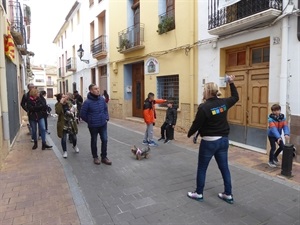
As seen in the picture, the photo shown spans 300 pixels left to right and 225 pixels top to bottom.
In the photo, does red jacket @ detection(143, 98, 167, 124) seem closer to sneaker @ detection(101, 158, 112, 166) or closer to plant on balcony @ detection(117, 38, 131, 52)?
sneaker @ detection(101, 158, 112, 166)

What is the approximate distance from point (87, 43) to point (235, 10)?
13246mm

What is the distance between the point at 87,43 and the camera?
17797 millimetres

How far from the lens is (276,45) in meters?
5.73

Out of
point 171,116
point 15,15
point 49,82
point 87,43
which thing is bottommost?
point 171,116

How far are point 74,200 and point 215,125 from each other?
230cm

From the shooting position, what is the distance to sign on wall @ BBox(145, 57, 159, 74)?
10.4 meters

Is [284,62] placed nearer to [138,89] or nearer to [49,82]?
[138,89]

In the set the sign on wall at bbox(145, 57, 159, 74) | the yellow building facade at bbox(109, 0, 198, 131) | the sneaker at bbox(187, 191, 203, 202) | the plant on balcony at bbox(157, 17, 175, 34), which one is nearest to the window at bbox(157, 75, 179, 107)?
the yellow building facade at bbox(109, 0, 198, 131)

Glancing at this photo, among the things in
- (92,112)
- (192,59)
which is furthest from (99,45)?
(92,112)

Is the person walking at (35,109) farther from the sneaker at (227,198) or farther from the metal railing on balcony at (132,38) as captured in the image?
the metal railing on balcony at (132,38)

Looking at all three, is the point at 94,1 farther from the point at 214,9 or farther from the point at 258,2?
the point at 258,2

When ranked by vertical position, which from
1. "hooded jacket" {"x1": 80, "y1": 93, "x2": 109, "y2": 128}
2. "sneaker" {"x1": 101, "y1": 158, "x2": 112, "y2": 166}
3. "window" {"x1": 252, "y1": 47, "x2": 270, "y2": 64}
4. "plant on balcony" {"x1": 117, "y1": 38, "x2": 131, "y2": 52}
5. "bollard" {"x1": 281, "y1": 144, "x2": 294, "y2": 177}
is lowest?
"sneaker" {"x1": 101, "y1": 158, "x2": 112, "y2": 166}

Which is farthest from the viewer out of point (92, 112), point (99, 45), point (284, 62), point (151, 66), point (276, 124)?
point (99, 45)

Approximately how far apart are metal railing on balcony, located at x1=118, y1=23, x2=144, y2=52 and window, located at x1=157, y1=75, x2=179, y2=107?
1962 millimetres
